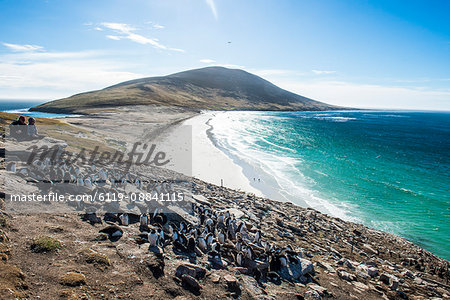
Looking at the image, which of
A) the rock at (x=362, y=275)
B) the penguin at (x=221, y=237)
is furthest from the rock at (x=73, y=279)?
the rock at (x=362, y=275)

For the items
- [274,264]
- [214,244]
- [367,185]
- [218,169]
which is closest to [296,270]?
[274,264]

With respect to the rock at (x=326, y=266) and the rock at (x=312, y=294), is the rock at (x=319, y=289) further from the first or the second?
the rock at (x=326, y=266)

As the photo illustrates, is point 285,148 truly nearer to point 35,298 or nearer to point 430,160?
point 430,160

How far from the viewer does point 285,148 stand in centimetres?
5984

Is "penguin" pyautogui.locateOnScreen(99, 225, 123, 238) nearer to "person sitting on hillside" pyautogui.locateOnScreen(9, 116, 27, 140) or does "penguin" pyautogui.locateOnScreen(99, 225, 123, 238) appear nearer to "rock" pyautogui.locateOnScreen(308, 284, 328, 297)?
"rock" pyautogui.locateOnScreen(308, 284, 328, 297)

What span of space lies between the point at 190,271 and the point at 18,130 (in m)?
19.8

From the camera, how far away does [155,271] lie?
7895 millimetres

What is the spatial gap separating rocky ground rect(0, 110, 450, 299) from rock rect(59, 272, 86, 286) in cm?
2

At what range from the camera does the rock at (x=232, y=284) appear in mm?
8198

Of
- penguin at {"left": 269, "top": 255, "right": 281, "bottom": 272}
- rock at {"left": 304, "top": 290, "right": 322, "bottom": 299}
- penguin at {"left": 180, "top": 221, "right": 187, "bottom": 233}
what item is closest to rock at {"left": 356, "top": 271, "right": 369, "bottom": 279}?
rock at {"left": 304, "top": 290, "right": 322, "bottom": 299}

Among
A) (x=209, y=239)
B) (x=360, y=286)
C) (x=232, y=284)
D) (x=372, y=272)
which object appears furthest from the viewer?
(x=372, y=272)

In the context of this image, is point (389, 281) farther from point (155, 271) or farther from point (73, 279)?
point (73, 279)

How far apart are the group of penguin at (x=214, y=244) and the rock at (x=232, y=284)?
85 cm

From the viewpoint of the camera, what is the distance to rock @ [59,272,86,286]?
6.46 m
